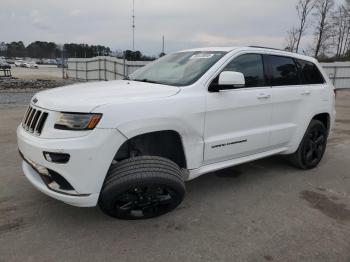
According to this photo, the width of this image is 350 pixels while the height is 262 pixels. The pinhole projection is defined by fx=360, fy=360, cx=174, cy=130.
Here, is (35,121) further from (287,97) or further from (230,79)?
(287,97)

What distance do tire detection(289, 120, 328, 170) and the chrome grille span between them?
3.55 metres

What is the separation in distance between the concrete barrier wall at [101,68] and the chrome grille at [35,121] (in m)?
16.4

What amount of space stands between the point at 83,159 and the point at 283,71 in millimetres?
3056

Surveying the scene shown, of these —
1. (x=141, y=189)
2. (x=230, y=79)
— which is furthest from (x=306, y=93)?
(x=141, y=189)

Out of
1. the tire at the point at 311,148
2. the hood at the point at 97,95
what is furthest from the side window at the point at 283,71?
the hood at the point at 97,95

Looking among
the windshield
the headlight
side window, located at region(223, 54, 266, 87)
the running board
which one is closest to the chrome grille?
the headlight

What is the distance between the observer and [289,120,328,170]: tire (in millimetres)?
5191

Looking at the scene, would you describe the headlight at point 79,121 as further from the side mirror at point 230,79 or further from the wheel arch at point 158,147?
the side mirror at point 230,79

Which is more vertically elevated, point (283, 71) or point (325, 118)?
point (283, 71)

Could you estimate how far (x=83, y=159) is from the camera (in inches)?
117

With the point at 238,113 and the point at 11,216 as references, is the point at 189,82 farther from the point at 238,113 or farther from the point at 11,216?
the point at 11,216

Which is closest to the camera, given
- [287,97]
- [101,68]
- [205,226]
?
[205,226]

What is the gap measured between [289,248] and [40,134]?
2.40 meters

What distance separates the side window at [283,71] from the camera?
4.63 metres
